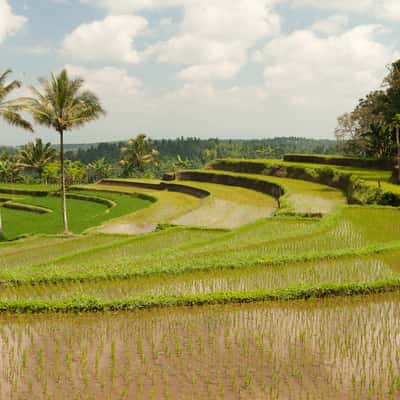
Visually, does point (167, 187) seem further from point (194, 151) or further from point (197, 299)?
point (194, 151)

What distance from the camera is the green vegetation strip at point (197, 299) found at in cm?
577

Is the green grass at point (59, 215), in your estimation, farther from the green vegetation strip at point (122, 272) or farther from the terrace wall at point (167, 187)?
the green vegetation strip at point (122, 272)

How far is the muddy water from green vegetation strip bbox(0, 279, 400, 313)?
0.15 metres

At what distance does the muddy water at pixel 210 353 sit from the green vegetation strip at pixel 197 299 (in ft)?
0.49

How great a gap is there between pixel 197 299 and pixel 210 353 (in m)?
1.48

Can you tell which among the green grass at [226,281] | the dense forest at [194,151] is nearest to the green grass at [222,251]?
the green grass at [226,281]

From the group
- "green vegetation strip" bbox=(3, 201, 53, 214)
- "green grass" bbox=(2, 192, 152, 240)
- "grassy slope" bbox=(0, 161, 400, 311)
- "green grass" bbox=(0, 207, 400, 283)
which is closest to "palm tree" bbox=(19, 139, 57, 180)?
"green grass" bbox=(2, 192, 152, 240)

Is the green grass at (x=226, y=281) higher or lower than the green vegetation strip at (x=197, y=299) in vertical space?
lower

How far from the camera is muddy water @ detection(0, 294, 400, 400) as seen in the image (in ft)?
12.7

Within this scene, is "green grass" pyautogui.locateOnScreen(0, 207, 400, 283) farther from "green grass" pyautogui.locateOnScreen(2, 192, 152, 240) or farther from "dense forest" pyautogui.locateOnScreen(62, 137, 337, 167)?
"dense forest" pyautogui.locateOnScreen(62, 137, 337, 167)

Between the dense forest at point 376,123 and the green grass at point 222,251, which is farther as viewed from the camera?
the dense forest at point 376,123

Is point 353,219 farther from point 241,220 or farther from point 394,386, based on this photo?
point 394,386

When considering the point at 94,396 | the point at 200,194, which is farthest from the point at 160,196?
the point at 94,396

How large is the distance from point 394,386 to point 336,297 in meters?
2.34
